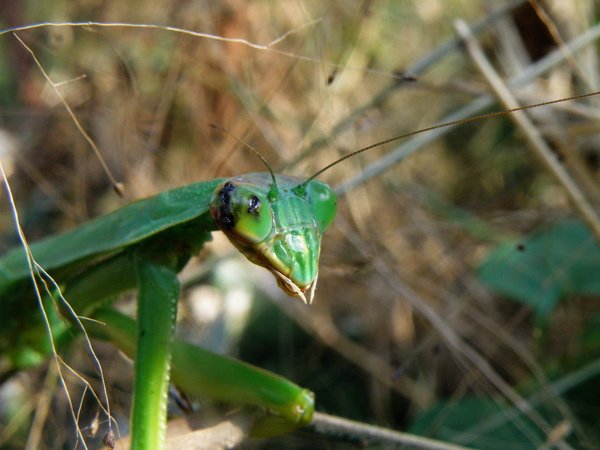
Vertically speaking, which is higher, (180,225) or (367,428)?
(180,225)

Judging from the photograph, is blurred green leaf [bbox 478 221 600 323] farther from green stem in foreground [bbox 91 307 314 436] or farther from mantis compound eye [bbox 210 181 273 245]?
mantis compound eye [bbox 210 181 273 245]

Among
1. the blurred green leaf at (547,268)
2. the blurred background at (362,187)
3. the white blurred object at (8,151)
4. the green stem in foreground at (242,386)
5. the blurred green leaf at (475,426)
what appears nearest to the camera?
the green stem in foreground at (242,386)

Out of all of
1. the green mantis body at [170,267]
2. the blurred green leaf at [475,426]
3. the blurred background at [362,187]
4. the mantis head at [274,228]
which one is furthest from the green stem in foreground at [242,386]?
the blurred green leaf at [475,426]

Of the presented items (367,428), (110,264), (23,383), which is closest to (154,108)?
(23,383)

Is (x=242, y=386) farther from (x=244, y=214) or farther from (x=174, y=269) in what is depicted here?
(x=244, y=214)

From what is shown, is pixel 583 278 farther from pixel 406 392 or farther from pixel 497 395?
pixel 406 392

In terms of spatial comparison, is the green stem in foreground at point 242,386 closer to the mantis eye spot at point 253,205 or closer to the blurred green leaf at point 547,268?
the mantis eye spot at point 253,205
